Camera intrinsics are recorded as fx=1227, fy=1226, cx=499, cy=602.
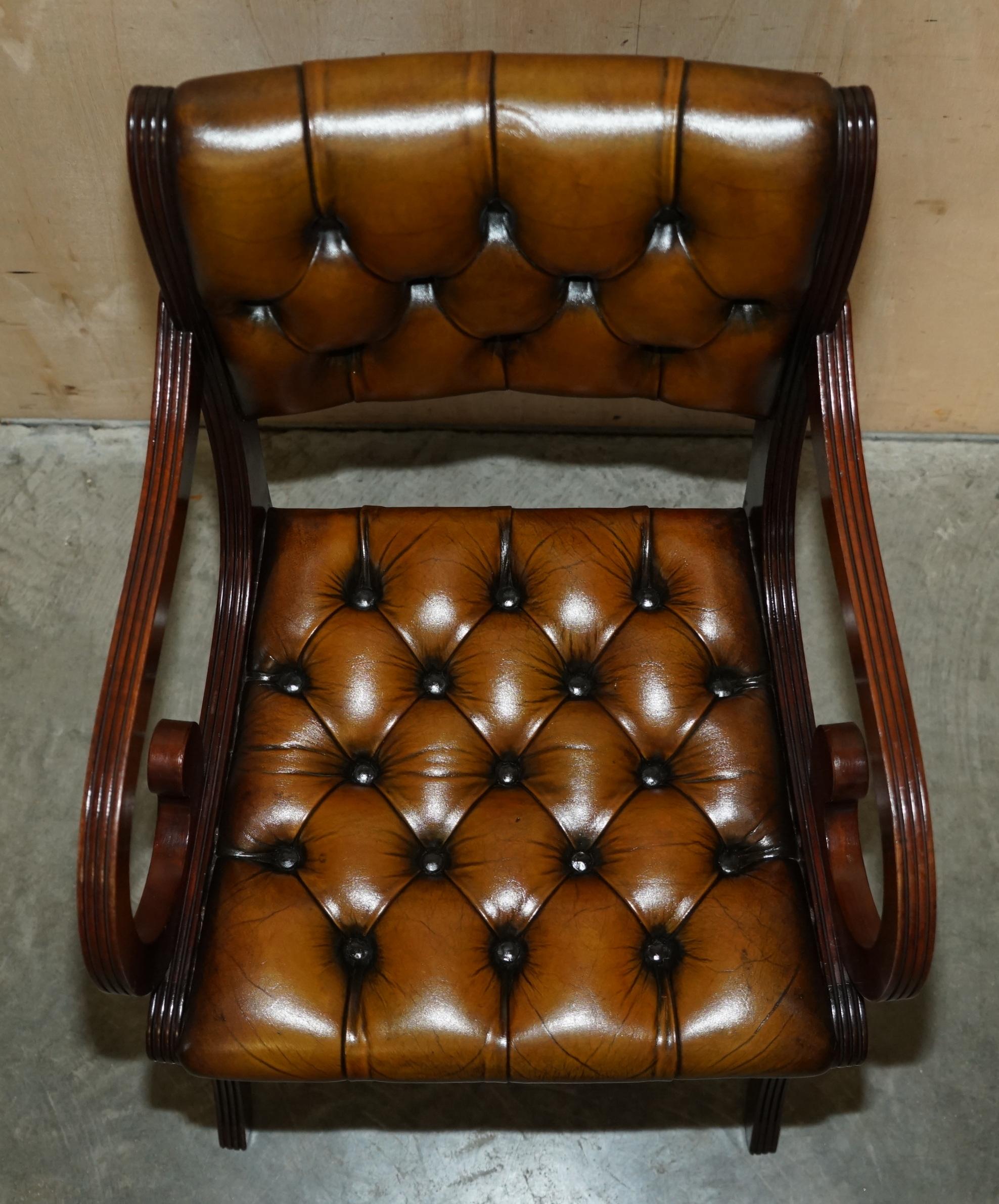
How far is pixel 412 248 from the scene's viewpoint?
1.16 metres

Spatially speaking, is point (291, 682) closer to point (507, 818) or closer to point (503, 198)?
point (507, 818)

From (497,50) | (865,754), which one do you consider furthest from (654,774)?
(497,50)

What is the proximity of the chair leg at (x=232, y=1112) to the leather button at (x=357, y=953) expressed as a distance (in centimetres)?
41

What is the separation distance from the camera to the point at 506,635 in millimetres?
1357

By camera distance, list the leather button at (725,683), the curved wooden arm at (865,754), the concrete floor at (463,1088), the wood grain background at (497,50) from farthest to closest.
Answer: the concrete floor at (463,1088)
the wood grain background at (497,50)
the leather button at (725,683)
the curved wooden arm at (865,754)

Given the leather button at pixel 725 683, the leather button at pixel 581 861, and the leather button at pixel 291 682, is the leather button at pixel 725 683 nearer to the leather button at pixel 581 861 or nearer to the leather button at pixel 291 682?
the leather button at pixel 581 861

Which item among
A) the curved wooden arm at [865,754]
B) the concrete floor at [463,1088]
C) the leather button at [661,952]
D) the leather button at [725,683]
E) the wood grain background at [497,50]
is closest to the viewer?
the curved wooden arm at [865,754]

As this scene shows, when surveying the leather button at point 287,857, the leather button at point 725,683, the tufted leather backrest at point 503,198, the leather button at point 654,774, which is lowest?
the leather button at point 287,857

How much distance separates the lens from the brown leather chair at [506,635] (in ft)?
3.60

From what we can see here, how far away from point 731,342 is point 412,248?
0.33 metres

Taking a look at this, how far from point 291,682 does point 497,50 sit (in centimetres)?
80

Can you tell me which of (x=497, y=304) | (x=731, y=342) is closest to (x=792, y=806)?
(x=731, y=342)

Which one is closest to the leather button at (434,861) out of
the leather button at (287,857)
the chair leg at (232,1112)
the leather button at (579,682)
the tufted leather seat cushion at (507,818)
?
the tufted leather seat cushion at (507,818)

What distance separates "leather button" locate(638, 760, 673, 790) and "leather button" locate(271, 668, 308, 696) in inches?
14.8
